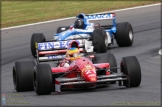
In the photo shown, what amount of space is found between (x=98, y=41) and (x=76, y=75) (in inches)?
252

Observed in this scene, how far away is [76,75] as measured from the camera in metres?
12.7

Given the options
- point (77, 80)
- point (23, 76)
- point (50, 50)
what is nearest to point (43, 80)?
point (77, 80)

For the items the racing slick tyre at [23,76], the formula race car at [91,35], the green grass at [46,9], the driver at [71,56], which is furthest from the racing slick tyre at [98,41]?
the green grass at [46,9]

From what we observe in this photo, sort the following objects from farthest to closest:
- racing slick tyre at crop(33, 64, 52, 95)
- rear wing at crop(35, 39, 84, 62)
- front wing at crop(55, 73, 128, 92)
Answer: rear wing at crop(35, 39, 84, 62), front wing at crop(55, 73, 128, 92), racing slick tyre at crop(33, 64, 52, 95)

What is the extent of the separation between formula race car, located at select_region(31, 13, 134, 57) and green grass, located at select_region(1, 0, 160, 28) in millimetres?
8329

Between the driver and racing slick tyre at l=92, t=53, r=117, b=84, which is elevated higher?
the driver

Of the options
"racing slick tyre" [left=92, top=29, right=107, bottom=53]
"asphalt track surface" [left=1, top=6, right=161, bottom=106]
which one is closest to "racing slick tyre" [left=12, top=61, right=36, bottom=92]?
"asphalt track surface" [left=1, top=6, right=161, bottom=106]

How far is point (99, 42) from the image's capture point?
747 inches

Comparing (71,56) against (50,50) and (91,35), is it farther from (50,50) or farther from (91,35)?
(91,35)

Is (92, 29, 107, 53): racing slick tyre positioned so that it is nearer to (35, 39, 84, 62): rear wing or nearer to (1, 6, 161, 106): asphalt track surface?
(1, 6, 161, 106): asphalt track surface

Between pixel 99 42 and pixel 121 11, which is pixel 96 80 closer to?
pixel 99 42

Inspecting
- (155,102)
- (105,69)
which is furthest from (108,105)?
(105,69)

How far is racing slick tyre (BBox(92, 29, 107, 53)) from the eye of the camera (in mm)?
18953

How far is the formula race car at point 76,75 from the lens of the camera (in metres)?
12.0
